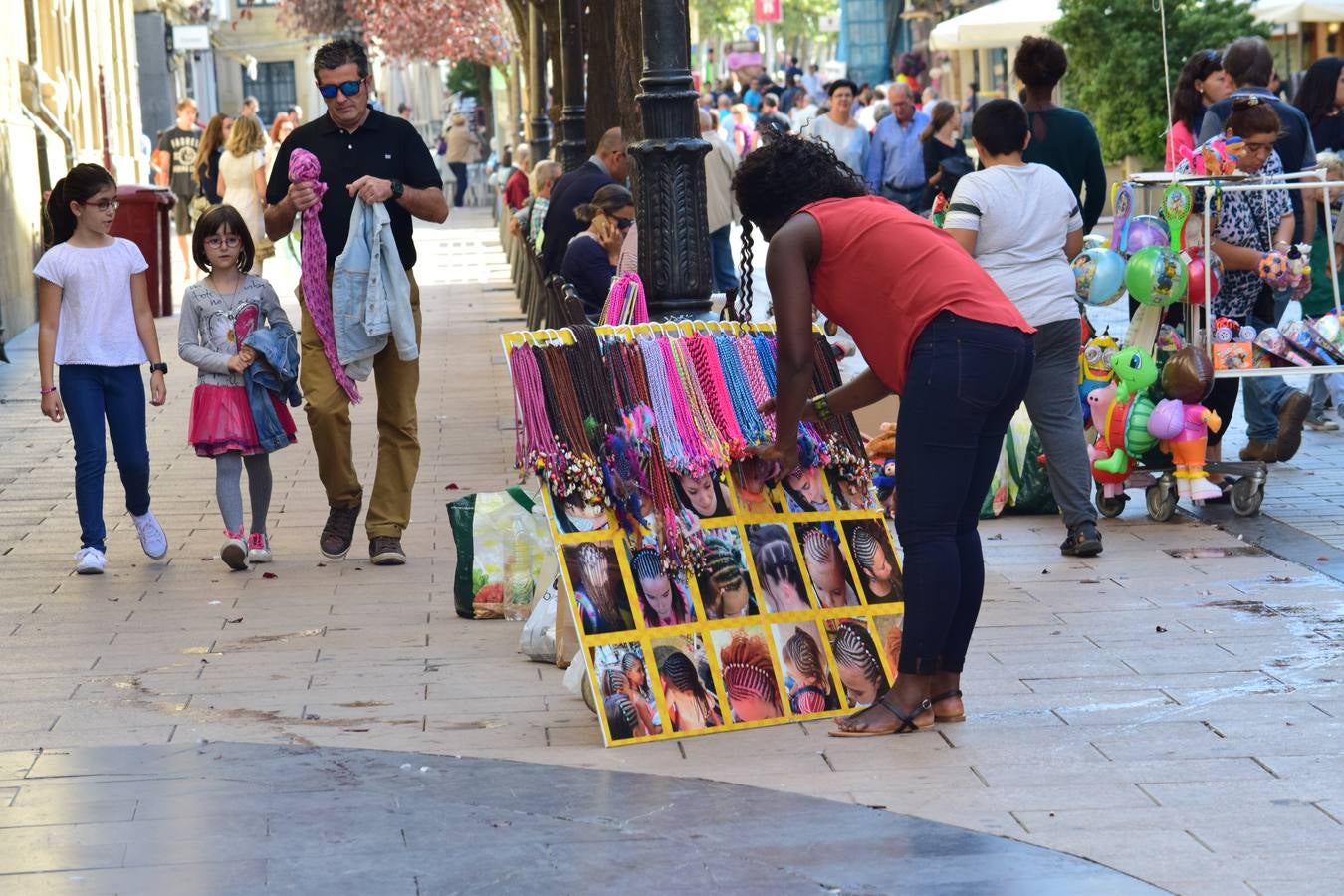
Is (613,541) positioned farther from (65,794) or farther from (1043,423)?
(1043,423)

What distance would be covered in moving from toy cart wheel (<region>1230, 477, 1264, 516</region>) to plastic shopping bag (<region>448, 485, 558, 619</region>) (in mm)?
3254

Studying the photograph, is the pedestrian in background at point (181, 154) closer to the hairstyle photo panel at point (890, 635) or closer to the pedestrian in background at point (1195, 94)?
the pedestrian in background at point (1195, 94)

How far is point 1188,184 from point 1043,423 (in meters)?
1.46

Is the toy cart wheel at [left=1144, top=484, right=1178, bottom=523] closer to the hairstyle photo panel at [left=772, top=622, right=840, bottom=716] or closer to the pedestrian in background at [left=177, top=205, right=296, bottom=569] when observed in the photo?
the hairstyle photo panel at [left=772, top=622, right=840, bottom=716]

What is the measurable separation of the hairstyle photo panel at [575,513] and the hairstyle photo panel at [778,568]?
0.46m

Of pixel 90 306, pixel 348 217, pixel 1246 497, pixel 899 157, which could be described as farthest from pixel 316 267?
pixel 899 157

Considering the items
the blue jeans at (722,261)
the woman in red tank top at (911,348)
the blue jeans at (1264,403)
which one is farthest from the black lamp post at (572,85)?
the woman in red tank top at (911,348)

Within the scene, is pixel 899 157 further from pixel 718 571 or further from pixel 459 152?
pixel 459 152

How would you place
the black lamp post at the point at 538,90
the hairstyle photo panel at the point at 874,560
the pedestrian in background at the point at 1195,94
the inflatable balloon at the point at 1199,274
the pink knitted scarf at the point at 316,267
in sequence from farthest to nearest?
1. the black lamp post at the point at 538,90
2. the pedestrian in background at the point at 1195,94
3. the inflatable balloon at the point at 1199,274
4. the pink knitted scarf at the point at 316,267
5. the hairstyle photo panel at the point at 874,560

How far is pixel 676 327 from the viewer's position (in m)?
5.93

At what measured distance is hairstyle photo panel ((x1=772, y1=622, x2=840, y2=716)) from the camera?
5.75 metres

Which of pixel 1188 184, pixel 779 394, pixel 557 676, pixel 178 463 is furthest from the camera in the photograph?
pixel 178 463

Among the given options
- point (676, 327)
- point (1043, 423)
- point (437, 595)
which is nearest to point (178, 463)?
point (437, 595)

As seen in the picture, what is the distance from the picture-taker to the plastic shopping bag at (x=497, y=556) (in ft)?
23.5
